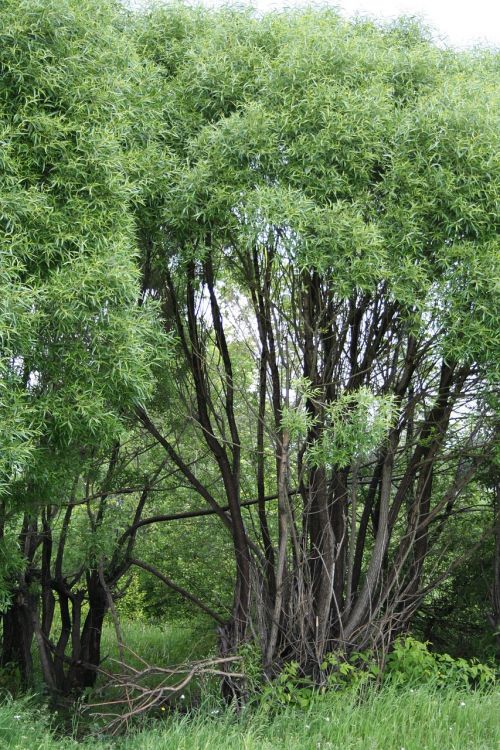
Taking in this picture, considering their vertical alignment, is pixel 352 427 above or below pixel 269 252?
below

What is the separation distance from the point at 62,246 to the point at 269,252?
1.64m

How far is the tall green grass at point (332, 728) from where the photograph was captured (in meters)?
4.47

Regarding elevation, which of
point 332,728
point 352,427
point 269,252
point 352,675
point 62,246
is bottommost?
point 332,728

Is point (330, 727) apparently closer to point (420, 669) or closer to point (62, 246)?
point (420, 669)

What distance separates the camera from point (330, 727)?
4711 mm

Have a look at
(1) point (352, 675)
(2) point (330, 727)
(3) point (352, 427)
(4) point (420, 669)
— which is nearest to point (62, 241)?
(3) point (352, 427)

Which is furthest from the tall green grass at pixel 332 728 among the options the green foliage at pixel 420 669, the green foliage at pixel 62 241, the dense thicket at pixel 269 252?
the green foliage at pixel 62 241

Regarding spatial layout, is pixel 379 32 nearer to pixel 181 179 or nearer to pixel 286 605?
pixel 181 179

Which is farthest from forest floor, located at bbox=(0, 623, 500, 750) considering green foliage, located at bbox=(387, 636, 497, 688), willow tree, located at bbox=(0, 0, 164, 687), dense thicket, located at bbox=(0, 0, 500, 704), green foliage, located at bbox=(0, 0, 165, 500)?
green foliage, located at bbox=(0, 0, 165, 500)

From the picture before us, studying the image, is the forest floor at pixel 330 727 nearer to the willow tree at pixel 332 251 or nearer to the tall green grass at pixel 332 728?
the tall green grass at pixel 332 728

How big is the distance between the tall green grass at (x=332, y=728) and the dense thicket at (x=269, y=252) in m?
0.67

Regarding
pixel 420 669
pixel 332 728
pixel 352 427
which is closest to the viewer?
pixel 332 728

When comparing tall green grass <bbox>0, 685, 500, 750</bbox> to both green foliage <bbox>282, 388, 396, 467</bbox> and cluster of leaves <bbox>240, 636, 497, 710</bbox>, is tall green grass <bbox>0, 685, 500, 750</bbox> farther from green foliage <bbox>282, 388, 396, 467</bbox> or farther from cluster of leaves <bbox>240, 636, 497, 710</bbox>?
green foliage <bbox>282, 388, 396, 467</bbox>

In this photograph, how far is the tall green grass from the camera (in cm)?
447
